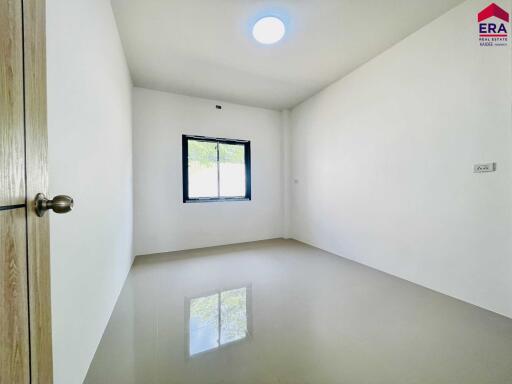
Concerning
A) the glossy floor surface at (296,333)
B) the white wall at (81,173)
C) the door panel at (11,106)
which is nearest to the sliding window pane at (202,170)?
the glossy floor surface at (296,333)

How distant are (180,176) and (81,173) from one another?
8.94ft

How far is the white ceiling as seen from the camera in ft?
7.01

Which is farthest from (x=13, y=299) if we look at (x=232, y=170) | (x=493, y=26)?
(x=232, y=170)

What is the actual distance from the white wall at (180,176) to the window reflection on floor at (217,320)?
6.48ft

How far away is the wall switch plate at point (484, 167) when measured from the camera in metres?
1.98

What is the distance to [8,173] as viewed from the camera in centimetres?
51

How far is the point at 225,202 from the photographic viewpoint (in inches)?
174

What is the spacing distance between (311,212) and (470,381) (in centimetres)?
309

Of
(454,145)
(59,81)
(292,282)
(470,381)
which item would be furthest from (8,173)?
(454,145)

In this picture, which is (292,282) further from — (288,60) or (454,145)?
(288,60)

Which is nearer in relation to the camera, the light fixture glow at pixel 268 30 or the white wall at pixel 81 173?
the white wall at pixel 81 173

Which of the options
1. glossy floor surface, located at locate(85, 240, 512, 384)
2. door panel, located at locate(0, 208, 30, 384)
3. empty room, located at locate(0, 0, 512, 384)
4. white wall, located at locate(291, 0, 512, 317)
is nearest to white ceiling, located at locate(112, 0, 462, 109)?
empty room, located at locate(0, 0, 512, 384)

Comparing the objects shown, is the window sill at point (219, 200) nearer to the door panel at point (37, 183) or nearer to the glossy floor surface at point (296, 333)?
the glossy floor surface at point (296, 333)

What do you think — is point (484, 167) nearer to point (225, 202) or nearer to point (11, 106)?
point (11, 106)
